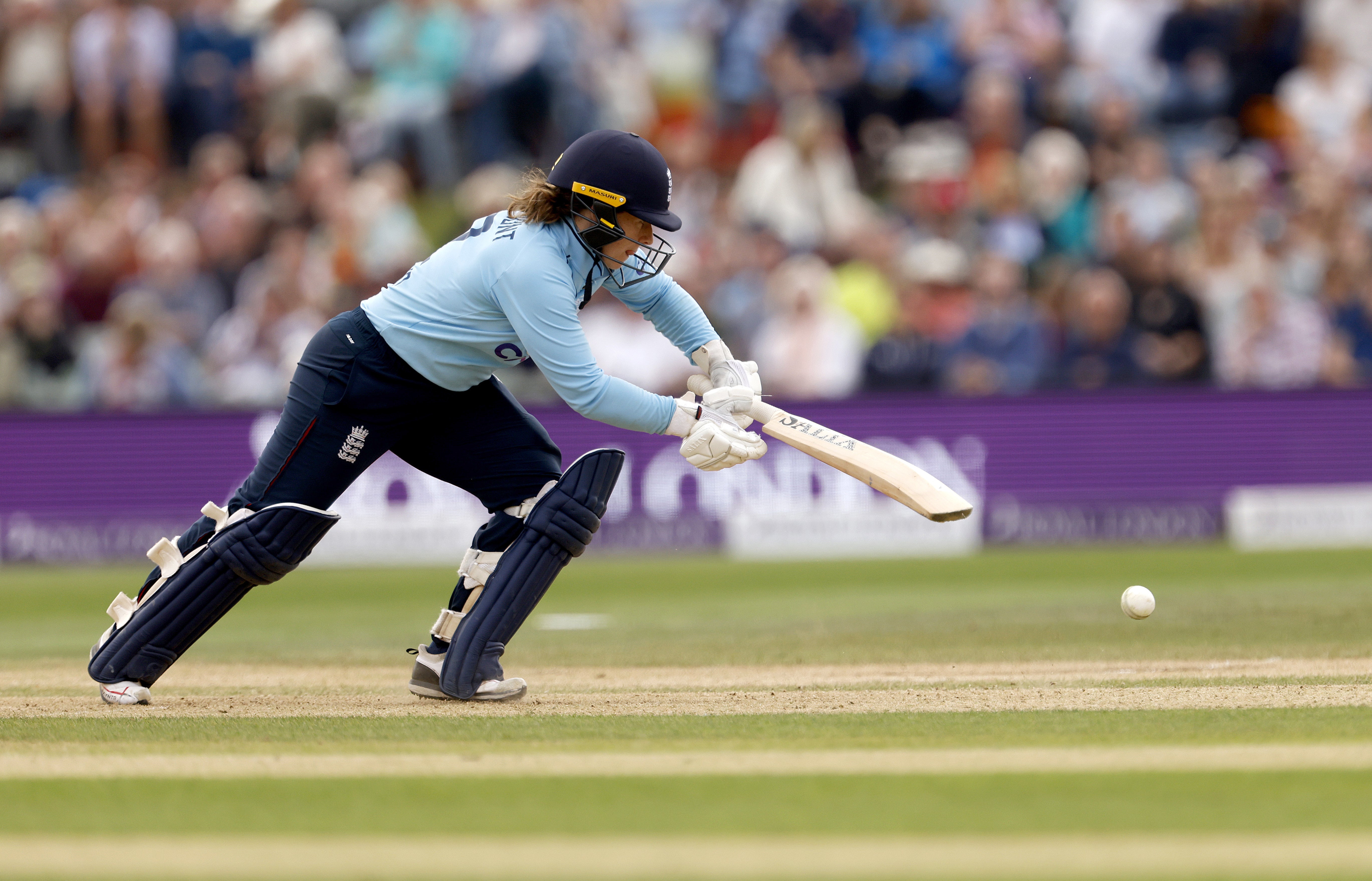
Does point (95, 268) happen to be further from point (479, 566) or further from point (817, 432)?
point (817, 432)

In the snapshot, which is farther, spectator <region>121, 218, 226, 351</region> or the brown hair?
spectator <region>121, 218, 226, 351</region>

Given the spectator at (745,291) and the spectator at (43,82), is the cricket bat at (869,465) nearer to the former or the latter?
the spectator at (745,291)

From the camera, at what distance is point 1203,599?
969 cm

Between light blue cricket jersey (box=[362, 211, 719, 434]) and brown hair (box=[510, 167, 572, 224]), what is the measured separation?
3cm

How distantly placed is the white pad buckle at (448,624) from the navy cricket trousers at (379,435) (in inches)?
10.3

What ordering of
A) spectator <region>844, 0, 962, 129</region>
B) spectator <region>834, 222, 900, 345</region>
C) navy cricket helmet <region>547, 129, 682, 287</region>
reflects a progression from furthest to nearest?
spectator <region>844, 0, 962, 129</region>, spectator <region>834, 222, 900, 345</region>, navy cricket helmet <region>547, 129, 682, 287</region>

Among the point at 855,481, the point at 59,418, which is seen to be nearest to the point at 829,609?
the point at 855,481

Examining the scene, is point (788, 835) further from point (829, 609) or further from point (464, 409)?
point (829, 609)

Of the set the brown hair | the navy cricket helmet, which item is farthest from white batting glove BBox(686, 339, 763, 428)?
the brown hair

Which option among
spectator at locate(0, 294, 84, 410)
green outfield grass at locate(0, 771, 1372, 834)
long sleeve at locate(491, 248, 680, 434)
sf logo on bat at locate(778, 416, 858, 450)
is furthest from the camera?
spectator at locate(0, 294, 84, 410)

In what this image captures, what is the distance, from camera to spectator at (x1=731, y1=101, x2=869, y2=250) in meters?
16.1

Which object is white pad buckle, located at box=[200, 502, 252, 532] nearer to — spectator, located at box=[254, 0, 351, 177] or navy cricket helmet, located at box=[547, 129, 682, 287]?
navy cricket helmet, located at box=[547, 129, 682, 287]

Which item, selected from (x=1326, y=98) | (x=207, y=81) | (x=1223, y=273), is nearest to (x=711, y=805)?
(x=1223, y=273)

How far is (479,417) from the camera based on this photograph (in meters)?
6.07
